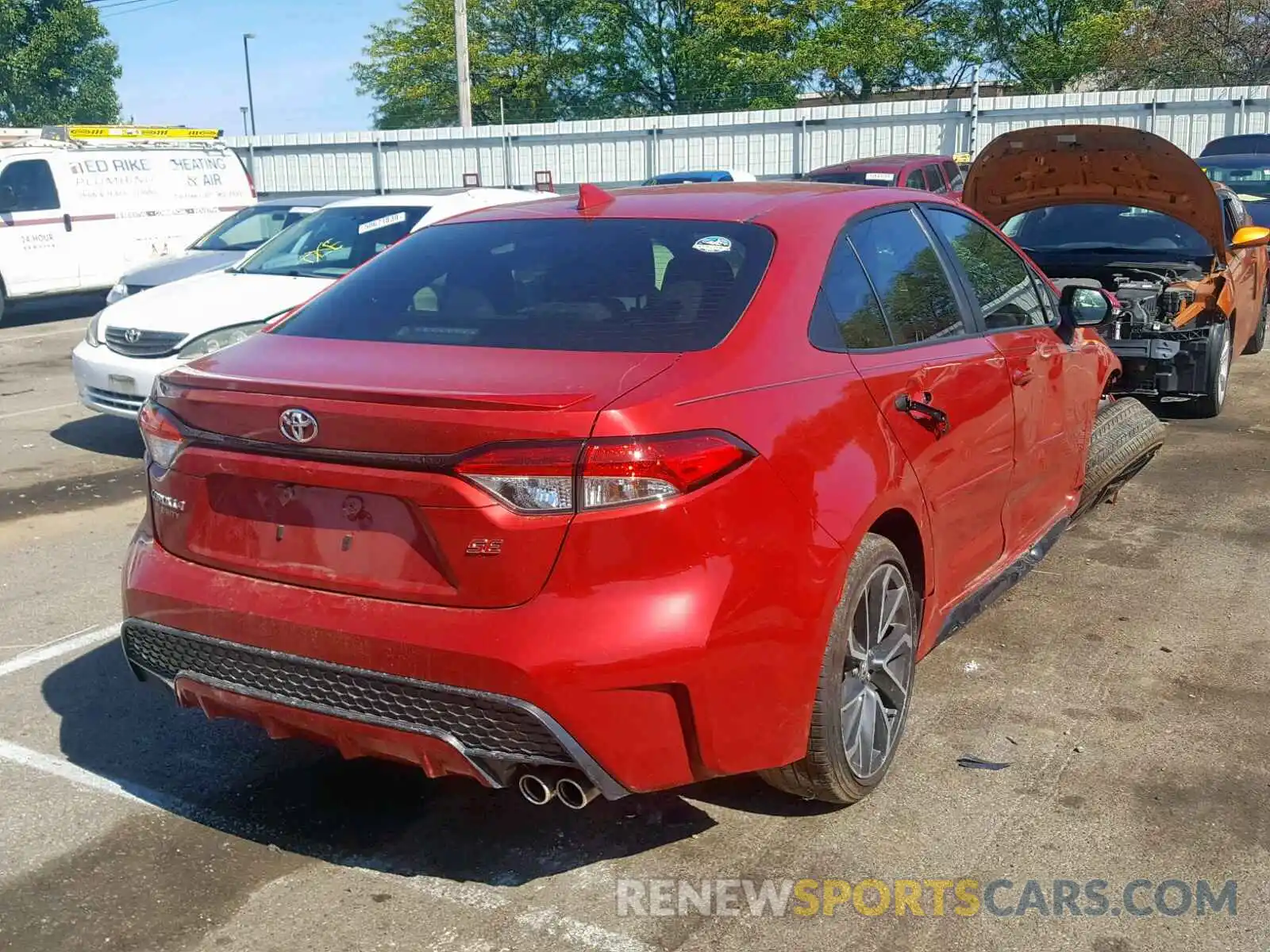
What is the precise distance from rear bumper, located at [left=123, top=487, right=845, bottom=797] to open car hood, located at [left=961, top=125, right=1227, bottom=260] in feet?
18.7

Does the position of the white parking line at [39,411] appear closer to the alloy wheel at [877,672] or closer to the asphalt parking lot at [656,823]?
the asphalt parking lot at [656,823]

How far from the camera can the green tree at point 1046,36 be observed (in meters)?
41.9

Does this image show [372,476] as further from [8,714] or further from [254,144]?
[254,144]

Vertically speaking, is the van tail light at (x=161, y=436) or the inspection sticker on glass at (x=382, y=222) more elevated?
the inspection sticker on glass at (x=382, y=222)

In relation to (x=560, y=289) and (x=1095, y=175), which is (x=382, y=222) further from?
(x=560, y=289)

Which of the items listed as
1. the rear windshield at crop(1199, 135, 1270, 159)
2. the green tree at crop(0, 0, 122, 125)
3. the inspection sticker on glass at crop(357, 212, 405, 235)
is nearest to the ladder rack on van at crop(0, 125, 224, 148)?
the inspection sticker on glass at crop(357, 212, 405, 235)

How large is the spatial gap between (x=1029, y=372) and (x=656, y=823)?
2122 mm

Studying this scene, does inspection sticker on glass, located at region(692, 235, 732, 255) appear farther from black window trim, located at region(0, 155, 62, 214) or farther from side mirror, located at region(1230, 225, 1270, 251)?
black window trim, located at region(0, 155, 62, 214)

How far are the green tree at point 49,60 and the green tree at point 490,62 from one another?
1663 cm

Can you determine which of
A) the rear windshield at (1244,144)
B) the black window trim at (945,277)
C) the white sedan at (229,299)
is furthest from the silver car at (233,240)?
the rear windshield at (1244,144)

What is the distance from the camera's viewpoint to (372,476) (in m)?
2.89

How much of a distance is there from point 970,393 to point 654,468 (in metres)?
1.62

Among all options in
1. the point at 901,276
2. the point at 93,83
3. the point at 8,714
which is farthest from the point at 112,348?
the point at 93,83

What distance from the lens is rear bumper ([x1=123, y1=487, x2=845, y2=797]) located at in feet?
9.11
